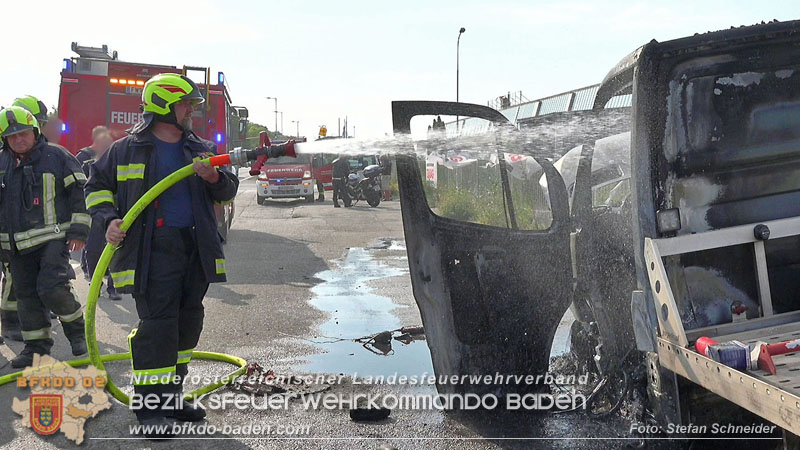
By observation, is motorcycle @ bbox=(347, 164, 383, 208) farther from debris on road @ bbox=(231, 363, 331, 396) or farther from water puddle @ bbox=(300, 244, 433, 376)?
debris on road @ bbox=(231, 363, 331, 396)

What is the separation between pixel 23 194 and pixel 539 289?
3857 millimetres

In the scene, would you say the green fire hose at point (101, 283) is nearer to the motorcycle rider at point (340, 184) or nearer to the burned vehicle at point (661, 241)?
the burned vehicle at point (661, 241)

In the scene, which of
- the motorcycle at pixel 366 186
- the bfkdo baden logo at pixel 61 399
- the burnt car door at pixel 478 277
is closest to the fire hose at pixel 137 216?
the bfkdo baden logo at pixel 61 399

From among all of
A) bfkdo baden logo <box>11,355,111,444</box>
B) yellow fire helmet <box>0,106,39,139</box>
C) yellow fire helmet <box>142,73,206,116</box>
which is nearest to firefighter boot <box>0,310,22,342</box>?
bfkdo baden logo <box>11,355,111,444</box>

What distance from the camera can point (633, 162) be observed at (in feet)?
11.7

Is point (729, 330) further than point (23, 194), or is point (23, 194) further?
A: point (23, 194)

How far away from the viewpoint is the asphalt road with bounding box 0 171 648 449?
4.09m

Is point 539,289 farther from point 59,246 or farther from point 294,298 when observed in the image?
point 294,298

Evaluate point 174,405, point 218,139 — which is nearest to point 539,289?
A: point 174,405

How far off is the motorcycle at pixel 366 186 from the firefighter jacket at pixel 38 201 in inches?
693

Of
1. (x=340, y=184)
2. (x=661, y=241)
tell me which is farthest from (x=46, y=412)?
(x=340, y=184)

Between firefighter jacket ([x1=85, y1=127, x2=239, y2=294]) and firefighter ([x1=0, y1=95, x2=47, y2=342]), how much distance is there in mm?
1885

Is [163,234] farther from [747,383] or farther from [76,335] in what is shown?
[747,383]

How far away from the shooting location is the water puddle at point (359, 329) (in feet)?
18.1
